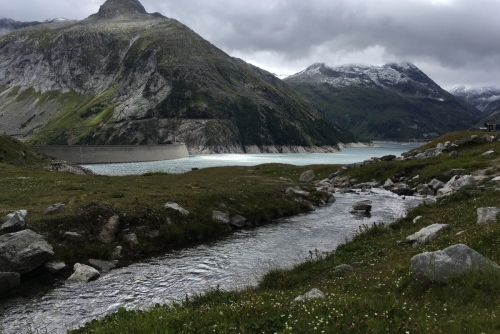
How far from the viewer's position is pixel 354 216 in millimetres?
43031

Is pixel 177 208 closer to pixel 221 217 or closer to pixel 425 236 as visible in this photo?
pixel 221 217

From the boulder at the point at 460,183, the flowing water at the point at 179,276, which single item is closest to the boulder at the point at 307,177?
the boulder at the point at 460,183

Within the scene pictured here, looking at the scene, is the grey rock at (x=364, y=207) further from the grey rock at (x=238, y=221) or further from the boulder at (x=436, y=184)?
the boulder at (x=436, y=184)

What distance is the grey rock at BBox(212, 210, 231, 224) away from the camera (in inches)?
1451

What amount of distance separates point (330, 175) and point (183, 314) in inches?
2874

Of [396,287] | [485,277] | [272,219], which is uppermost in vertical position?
[485,277]

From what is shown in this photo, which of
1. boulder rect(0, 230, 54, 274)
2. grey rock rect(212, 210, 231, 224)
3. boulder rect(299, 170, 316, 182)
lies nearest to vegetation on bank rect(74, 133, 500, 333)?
boulder rect(0, 230, 54, 274)

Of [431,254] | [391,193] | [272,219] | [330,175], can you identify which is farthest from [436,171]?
[431,254]

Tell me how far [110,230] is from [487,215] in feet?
85.3

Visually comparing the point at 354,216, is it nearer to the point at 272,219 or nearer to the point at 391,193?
the point at 272,219

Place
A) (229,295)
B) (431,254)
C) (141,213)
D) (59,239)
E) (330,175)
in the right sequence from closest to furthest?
(431,254) → (229,295) → (59,239) → (141,213) → (330,175)

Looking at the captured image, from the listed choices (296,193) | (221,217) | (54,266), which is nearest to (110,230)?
(54,266)

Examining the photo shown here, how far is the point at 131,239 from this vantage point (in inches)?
1137

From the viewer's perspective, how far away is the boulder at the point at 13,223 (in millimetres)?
24719
